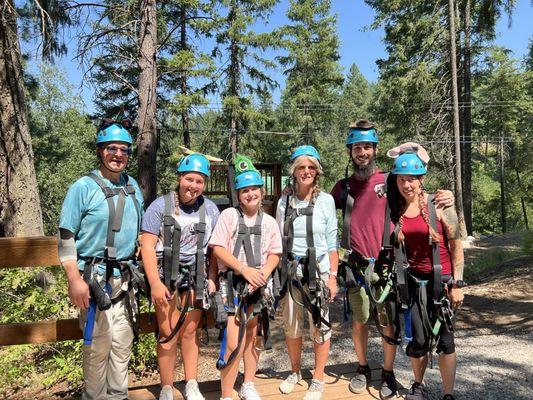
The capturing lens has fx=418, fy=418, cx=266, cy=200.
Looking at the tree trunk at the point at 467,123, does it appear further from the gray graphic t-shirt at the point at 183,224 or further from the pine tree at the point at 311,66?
the gray graphic t-shirt at the point at 183,224

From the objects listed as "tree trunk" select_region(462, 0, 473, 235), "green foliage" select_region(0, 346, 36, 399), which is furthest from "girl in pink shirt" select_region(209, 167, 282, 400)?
"tree trunk" select_region(462, 0, 473, 235)

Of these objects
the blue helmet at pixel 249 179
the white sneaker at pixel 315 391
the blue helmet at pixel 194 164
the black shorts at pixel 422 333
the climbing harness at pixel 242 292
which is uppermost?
the blue helmet at pixel 194 164

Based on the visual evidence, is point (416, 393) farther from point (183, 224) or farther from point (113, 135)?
point (113, 135)

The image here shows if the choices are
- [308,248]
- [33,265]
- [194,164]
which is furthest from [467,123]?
[33,265]

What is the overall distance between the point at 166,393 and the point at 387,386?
1875 millimetres

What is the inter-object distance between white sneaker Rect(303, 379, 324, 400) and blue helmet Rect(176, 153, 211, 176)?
6.56 ft

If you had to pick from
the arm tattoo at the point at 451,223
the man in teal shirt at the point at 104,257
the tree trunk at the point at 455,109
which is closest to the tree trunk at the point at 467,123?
the tree trunk at the point at 455,109

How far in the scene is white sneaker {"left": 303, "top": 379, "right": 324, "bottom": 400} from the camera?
11.4 ft

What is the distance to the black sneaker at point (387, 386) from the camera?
141 inches

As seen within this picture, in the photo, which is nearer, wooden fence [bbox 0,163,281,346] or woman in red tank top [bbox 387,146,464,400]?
wooden fence [bbox 0,163,281,346]

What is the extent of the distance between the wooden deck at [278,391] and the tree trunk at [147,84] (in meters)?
7.16

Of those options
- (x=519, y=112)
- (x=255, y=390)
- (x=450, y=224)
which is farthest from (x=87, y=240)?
(x=519, y=112)

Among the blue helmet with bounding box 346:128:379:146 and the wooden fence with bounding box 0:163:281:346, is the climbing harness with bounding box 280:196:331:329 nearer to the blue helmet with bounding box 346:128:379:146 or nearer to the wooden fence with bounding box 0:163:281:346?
the blue helmet with bounding box 346:128:379:146

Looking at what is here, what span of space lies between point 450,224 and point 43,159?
100 feet
